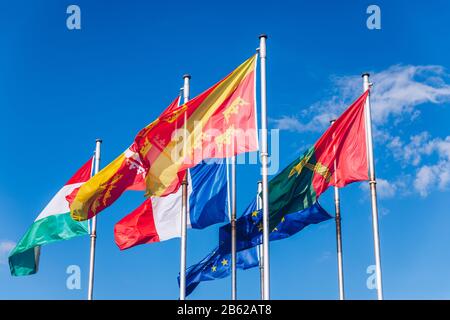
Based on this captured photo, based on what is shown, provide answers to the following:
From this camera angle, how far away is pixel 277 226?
32.4 meters

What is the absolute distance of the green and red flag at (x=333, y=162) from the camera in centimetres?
2753

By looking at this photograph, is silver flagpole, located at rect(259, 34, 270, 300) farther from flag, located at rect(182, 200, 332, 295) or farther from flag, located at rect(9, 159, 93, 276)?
flag, located at rect(9, 159, 93, 276)

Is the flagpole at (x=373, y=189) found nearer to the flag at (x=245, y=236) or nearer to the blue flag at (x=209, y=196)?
the flag at (x=245, y=236)

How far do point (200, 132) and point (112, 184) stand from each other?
396 cm

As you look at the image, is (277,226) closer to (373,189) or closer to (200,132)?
(373,189)

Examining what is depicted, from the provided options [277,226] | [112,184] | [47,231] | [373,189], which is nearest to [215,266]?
[277,226]

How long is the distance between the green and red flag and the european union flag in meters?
3.45

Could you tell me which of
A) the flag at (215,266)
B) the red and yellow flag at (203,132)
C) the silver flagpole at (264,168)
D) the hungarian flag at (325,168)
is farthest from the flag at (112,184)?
the flag at (215,266)

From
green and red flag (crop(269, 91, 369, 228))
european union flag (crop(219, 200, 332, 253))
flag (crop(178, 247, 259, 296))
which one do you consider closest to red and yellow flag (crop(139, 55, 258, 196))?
green and red flag (crop(269, 91, 369, 228))
